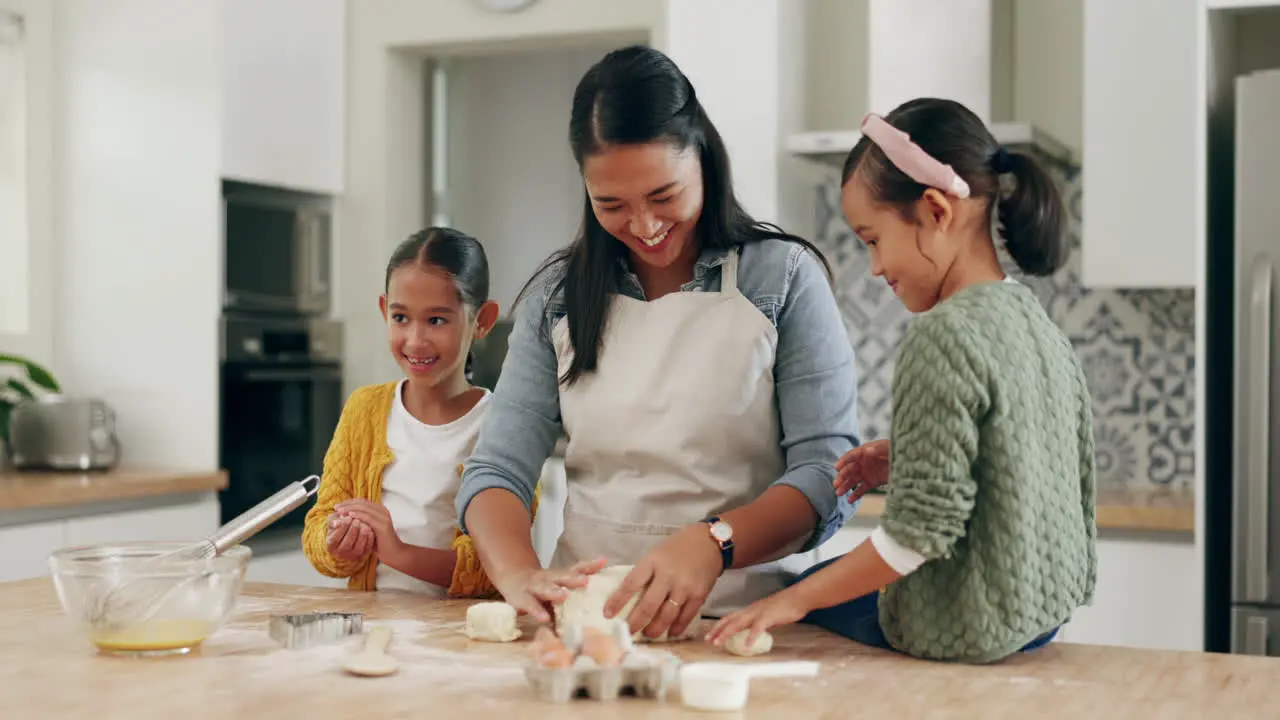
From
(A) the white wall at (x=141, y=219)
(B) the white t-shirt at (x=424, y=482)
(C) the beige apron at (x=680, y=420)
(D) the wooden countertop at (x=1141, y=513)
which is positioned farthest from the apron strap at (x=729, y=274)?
(A) the white wall at (x=141, y=219)

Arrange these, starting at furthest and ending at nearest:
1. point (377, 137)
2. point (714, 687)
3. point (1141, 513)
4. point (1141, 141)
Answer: point (377, 137)
point (1141, 141)
point (1141, 513)
point (714, 687)

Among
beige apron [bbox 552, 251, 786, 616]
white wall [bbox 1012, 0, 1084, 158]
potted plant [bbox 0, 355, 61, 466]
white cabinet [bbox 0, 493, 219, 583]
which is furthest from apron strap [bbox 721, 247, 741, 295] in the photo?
potted plant [bbox 0, 355, 61, 466]

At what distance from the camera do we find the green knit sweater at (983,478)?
1146 mm

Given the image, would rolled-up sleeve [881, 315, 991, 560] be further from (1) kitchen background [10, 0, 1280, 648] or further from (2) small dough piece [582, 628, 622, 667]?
(1) kitchen background [10, 0, 1280, 648]

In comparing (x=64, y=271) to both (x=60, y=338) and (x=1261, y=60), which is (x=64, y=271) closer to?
(x=60, y=338)

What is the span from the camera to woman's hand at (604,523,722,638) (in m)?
1.26

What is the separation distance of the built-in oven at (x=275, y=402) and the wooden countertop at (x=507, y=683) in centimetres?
197

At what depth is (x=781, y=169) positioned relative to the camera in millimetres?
3000

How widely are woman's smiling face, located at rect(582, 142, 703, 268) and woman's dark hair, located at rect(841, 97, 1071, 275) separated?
0.68ft

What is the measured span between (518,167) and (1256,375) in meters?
2.61

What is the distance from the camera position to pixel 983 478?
1173mm

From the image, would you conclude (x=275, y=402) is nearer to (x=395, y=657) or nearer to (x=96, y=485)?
(x=96, y=485)

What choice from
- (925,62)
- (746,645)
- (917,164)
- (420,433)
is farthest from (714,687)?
(925,62)

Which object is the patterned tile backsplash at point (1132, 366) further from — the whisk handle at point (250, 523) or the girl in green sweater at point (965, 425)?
the whisk handle at point (250, 523)
